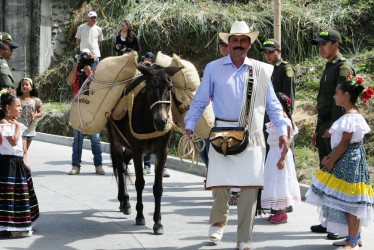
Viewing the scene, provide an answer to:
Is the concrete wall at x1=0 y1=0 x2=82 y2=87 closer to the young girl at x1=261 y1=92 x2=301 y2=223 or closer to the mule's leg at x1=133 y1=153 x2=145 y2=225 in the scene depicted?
the mule's leg at x1=133 y1=153 x2=145 y2=225

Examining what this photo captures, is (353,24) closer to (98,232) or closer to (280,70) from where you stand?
(280,70)

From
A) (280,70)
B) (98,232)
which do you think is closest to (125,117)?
(98,232)

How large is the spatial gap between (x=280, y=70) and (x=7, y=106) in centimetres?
351

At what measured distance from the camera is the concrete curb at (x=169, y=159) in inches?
468

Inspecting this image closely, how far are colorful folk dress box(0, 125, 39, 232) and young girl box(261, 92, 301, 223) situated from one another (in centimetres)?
276

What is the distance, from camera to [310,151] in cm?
1159

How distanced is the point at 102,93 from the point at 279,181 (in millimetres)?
2393

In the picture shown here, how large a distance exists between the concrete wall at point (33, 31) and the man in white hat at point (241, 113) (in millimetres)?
14875

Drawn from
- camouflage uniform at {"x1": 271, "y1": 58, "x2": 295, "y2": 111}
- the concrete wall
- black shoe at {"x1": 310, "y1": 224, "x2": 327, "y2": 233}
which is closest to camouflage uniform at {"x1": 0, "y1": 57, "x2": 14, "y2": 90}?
camouflage uniform at {"x1": 271, "y1": 58, "x2": 295, "y2": 111}

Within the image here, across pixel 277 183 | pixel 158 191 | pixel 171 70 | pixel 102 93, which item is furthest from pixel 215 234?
pixel 102 93

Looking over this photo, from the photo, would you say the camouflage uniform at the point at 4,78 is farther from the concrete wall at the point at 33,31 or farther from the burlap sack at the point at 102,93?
the concrete wall at the point at 33,31

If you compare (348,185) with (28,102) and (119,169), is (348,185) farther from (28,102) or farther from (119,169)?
(28,102)

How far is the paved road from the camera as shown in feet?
23.1

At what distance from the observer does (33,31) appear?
2072 centimetres
